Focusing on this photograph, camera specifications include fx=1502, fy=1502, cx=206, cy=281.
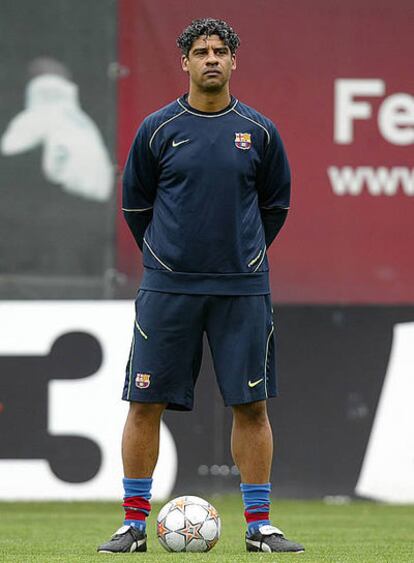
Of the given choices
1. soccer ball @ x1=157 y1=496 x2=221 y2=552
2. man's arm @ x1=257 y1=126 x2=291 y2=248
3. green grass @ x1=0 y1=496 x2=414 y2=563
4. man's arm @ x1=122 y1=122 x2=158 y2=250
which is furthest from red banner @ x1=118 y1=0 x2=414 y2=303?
soccer ball @ x1=157 y1=496 x2=221 y2=552

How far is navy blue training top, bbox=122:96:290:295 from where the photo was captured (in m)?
5.00

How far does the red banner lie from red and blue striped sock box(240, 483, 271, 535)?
3026mm

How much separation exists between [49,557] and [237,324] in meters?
0.99

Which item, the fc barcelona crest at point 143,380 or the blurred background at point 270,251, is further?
the blurred background at point 270,251

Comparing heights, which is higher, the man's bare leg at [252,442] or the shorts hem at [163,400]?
the shorts hem at [163,400]

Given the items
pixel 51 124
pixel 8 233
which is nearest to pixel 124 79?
pixel 51 124

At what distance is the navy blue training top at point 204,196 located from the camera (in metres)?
5.00

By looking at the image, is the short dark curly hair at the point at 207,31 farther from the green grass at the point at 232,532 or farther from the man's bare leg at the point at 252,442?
the green grass at the point at 232,532

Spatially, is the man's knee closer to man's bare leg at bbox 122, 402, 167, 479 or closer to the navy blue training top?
man's bare leg at bbox 122, 402, 167, 479

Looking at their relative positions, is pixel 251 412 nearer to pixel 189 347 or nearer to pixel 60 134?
pixel 189 347

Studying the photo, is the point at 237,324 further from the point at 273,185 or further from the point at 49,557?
the point at 49,557

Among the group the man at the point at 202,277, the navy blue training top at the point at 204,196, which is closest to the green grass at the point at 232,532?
the man at the point at 202,277

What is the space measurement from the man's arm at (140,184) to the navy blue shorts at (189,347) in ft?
1.08

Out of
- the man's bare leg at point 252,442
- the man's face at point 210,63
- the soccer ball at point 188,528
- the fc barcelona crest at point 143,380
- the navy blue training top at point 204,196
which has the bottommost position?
the soccer ball at point 188,528
